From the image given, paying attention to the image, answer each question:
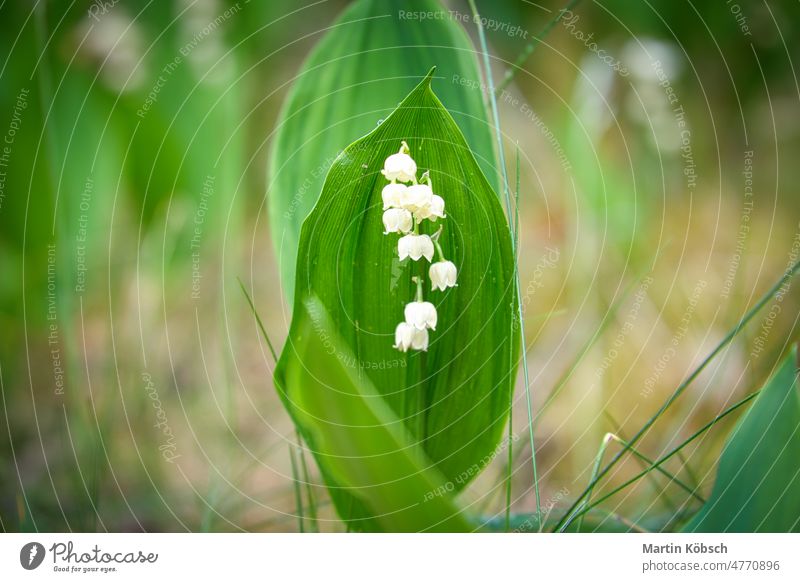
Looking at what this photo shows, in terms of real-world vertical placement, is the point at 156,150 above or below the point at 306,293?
above

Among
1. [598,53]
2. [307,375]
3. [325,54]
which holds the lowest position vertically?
[307,375]

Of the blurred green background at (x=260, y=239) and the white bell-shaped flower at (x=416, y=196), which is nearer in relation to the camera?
the white bell-shaped flower at (x=416, y=196)

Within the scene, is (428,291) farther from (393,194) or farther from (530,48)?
(530,48)

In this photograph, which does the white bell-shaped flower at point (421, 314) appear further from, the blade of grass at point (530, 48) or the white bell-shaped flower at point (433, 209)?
the blade of grass at point (530, 48)

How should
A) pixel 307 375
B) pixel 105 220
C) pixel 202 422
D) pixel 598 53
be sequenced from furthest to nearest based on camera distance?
pixel 598 53
pixel 105 220
pixel 202 422
pixel 307 375

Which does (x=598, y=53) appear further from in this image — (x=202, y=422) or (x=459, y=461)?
(x=202, y=422)

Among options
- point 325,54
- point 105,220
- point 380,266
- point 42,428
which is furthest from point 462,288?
point 105,220
